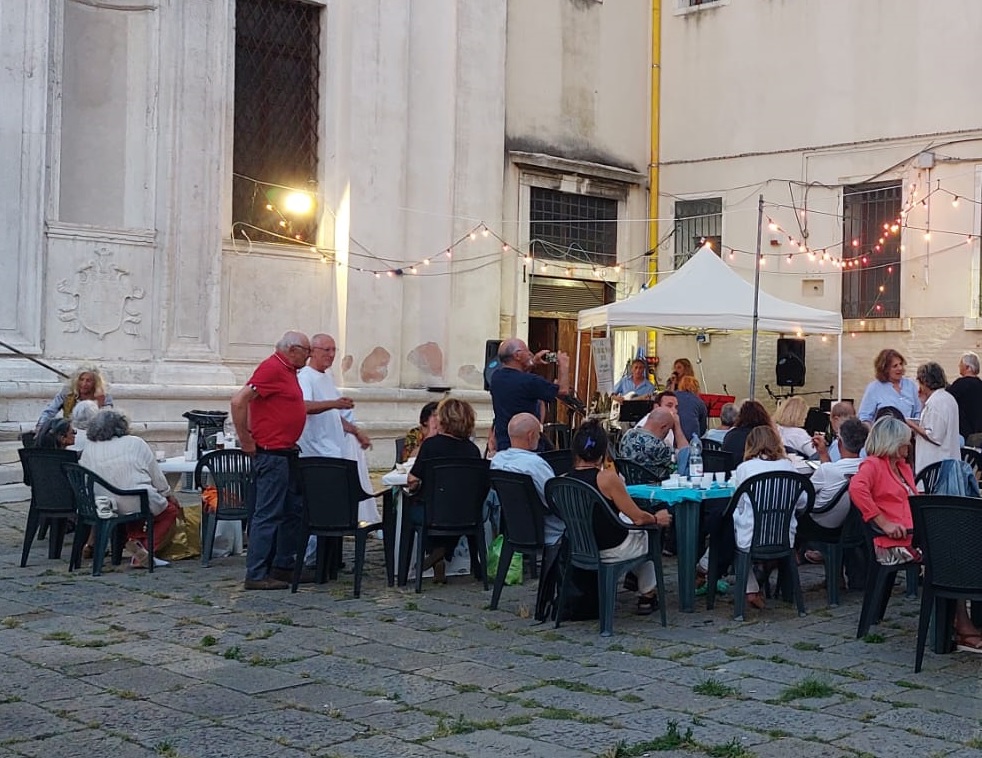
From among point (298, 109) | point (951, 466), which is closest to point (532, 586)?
point (951, 466)

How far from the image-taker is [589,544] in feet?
23.0

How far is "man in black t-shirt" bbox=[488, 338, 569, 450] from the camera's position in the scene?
9.03 metres

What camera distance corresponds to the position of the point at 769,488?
740cm

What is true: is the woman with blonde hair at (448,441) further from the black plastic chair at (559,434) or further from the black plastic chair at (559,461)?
the black plastic chair at (559,434)

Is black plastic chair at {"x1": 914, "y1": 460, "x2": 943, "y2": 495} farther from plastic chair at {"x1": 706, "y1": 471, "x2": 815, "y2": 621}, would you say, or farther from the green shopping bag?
the green shopping bag

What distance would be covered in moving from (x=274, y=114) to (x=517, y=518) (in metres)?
9.60

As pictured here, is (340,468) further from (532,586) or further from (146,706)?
(146,706)

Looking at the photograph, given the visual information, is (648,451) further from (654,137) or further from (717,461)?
(654,137)

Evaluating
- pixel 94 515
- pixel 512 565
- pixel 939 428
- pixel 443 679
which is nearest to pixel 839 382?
pixel 939 428

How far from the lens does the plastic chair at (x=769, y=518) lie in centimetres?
732

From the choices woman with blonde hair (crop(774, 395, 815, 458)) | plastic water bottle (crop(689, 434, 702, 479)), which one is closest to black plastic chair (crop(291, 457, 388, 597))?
plastic water bottle (crop(689, 434, 702, 479))

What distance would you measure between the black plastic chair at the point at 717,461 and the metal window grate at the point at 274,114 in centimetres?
771

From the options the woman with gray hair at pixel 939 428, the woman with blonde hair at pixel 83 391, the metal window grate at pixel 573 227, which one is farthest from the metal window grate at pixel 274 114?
the woman with gray hair at pixel 939 428

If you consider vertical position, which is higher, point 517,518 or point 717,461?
point 717,461
